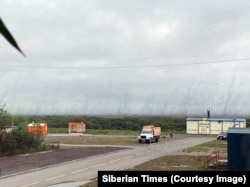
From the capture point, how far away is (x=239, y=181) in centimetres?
685

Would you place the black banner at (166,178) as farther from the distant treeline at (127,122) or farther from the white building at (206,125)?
the distant treeline at (127,122)

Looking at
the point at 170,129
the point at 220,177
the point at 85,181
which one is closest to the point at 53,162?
the point at 85,181

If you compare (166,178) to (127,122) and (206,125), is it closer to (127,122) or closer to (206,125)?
(206,125)

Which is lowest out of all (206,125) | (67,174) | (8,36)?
(67,174)

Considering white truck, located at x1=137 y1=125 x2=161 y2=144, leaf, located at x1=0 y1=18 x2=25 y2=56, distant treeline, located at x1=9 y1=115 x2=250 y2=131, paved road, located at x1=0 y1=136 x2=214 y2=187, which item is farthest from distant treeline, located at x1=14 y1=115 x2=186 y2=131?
leaf, located at x1=0 y1=18 x2=25 y2=56

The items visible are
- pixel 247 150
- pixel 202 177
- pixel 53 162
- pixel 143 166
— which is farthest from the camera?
pixel 53 162

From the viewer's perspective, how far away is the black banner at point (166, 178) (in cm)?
642

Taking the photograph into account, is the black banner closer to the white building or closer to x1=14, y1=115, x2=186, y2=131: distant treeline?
the white building

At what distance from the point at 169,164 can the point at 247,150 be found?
6.79 m

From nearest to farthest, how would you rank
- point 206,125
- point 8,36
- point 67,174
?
point 8,36 → point 67,174 → point 206,125

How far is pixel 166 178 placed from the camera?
21.7 ft

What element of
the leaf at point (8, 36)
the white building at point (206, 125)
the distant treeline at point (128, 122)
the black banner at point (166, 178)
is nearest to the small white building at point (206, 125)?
the white building at point (206, 125)

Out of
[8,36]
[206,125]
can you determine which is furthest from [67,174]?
[206,125]

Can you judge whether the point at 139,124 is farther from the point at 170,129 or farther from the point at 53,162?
the point at 53,162
